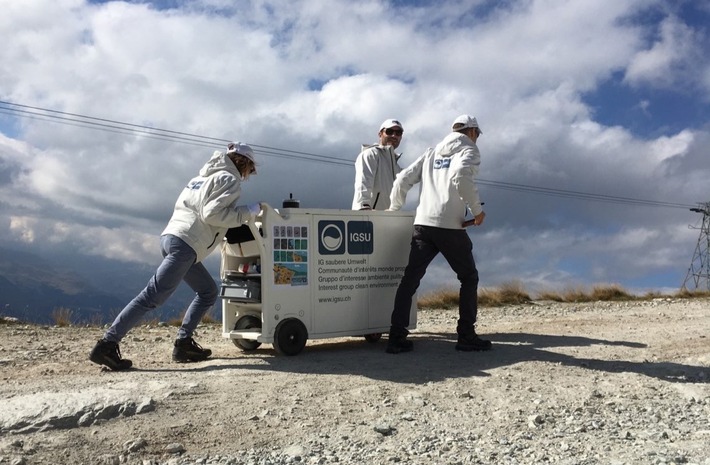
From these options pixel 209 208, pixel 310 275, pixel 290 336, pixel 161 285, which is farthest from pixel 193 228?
pixel 290 336

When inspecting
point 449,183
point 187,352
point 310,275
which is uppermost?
point 449,183

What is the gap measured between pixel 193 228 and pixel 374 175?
2.45 m

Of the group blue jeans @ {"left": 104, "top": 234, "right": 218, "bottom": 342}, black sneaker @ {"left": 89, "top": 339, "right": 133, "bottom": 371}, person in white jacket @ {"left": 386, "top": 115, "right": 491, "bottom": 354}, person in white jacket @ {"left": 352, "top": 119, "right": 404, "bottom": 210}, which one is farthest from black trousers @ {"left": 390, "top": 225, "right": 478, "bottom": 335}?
black sneaker @ {"left": 89, "top": 339, "right": 133, "bottom": 371}

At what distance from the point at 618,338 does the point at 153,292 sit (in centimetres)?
548

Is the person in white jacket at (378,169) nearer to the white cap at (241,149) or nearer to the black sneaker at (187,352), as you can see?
the white cap at (241,149)

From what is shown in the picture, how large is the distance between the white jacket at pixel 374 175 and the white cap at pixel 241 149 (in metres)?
1.67

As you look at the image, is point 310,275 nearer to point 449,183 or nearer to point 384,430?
point 449,183

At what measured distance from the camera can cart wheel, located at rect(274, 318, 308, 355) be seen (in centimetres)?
673

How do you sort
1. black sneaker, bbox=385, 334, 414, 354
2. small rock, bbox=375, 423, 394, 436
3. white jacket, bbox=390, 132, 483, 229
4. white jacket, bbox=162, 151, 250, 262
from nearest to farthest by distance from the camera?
small rock, bbox=375, 423, 394, 436 < white jacket, bbox=162, 151, 250, 262 < white jacket, bbox=390, 132, 483, 229 < black sneaker, bbox=385, 334, 414, 354

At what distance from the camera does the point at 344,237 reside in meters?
7.19

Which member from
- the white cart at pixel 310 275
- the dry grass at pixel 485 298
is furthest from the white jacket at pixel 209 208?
the dry grass at pixel 485 298

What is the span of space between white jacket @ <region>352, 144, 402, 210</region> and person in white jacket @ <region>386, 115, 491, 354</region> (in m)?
0.75

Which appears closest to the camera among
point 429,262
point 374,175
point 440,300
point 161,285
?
point 161,285

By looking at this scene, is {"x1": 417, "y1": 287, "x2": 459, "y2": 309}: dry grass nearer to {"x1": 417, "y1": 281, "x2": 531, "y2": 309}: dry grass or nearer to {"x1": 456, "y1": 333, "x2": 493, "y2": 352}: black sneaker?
{"x1": 417, "y1": 281, "x2": 531, "y2": 309}: dry grass
